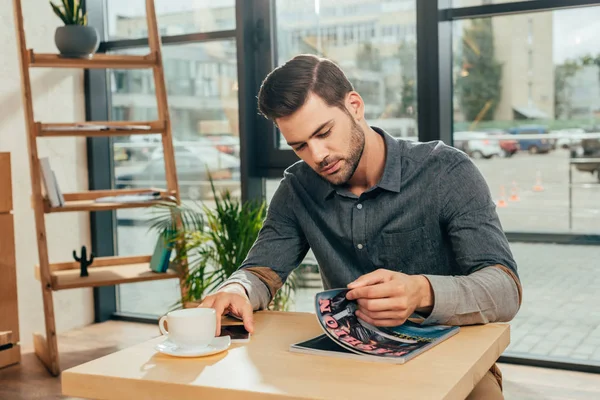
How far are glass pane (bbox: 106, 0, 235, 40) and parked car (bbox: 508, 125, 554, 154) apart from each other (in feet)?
5.29

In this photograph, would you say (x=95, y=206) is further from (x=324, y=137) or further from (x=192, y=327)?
(x=192, y=327)

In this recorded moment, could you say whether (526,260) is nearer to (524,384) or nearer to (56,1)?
(524,384)

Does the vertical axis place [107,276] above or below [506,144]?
below

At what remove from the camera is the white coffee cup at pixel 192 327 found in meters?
1.32

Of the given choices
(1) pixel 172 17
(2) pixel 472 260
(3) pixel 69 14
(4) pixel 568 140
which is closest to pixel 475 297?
(2) pixel 472 260

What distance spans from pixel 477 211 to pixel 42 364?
2.70 meters

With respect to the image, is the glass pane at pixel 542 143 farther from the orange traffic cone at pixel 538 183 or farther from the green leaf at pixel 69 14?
the green leaf at pixel 69 14

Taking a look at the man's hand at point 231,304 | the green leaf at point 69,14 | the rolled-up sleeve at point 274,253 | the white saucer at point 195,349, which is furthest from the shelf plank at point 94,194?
the white saucer at point 195,349

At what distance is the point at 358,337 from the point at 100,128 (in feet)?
8.49

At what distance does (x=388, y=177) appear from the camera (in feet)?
5.75

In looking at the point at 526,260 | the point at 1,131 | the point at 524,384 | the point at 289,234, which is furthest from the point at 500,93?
the point at 1,131

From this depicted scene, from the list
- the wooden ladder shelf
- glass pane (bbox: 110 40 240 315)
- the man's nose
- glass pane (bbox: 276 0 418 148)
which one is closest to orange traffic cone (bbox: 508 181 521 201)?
glass pane (bbox: 276 0 418 148)

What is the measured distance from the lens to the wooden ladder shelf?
3408 millimetres

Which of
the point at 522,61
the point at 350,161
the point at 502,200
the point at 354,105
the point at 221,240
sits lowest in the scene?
the point at 221,240
